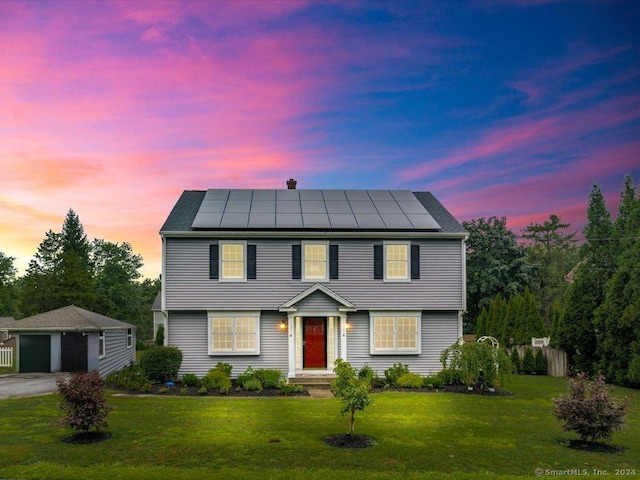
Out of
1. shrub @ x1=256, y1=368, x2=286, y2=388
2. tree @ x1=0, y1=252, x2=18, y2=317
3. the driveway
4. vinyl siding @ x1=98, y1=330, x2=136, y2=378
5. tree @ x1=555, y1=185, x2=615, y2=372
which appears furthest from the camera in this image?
tree @ x1=0, y1=252, x2=18, y2=317

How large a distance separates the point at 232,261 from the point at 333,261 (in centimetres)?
392

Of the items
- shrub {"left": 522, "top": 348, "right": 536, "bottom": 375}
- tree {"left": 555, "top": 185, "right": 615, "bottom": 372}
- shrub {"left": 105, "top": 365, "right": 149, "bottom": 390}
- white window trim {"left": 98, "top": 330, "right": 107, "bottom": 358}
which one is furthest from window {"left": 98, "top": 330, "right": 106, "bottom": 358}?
tree {"left": 555, "top": 185, "right": 615, "bottom": 372}

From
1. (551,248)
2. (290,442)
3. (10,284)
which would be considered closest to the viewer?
(290,442)

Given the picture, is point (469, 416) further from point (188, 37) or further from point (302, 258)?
point (188, 37)

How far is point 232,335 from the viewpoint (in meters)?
19.9

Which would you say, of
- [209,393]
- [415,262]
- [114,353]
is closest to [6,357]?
[114,353]

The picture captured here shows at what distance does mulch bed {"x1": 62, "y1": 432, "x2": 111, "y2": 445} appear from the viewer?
34.1 ft

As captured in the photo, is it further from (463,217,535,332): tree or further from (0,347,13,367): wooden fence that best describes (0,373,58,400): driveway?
(463,217,535,332): tree

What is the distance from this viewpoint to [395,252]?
20594mm

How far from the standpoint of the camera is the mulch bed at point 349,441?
33.8 ft

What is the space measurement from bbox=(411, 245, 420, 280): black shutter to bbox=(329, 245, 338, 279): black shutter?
119 inches

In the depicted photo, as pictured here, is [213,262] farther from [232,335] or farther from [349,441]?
[349,441]

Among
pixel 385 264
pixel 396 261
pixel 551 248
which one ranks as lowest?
pixel 385 264

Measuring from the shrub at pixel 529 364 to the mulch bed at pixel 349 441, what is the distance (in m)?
16.7
